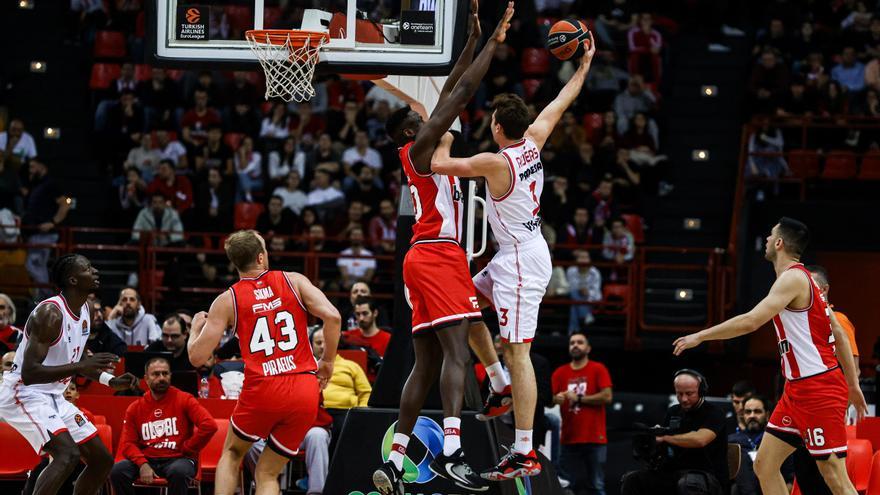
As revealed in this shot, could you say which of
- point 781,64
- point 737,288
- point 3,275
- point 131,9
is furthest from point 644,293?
point 131,9

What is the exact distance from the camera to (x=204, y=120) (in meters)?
19.4

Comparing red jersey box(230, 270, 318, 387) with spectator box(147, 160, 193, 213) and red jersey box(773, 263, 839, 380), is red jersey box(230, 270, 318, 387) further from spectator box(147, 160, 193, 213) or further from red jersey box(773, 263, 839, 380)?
spectator box(147, 160, 193, 213)

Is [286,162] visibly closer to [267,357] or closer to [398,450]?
[267,357]

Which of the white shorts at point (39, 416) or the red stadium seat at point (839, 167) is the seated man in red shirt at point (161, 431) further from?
the red stadium seat at point (839, 167)

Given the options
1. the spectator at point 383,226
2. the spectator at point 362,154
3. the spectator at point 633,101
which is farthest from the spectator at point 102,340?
the spectator at point 633,101

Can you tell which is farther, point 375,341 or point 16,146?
point 16,146

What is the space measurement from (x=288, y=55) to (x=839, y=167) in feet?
35.2

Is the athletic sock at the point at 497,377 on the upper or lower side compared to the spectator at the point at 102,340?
upper

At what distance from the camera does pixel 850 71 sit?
19.9 metres

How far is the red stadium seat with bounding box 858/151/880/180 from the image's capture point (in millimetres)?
18094

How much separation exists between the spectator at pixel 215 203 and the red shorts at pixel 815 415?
10.3 meters

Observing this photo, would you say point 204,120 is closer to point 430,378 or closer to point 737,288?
point 737,288

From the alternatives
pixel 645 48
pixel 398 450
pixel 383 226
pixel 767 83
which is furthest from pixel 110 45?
pixel 398 450

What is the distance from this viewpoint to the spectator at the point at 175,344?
1284 cm
